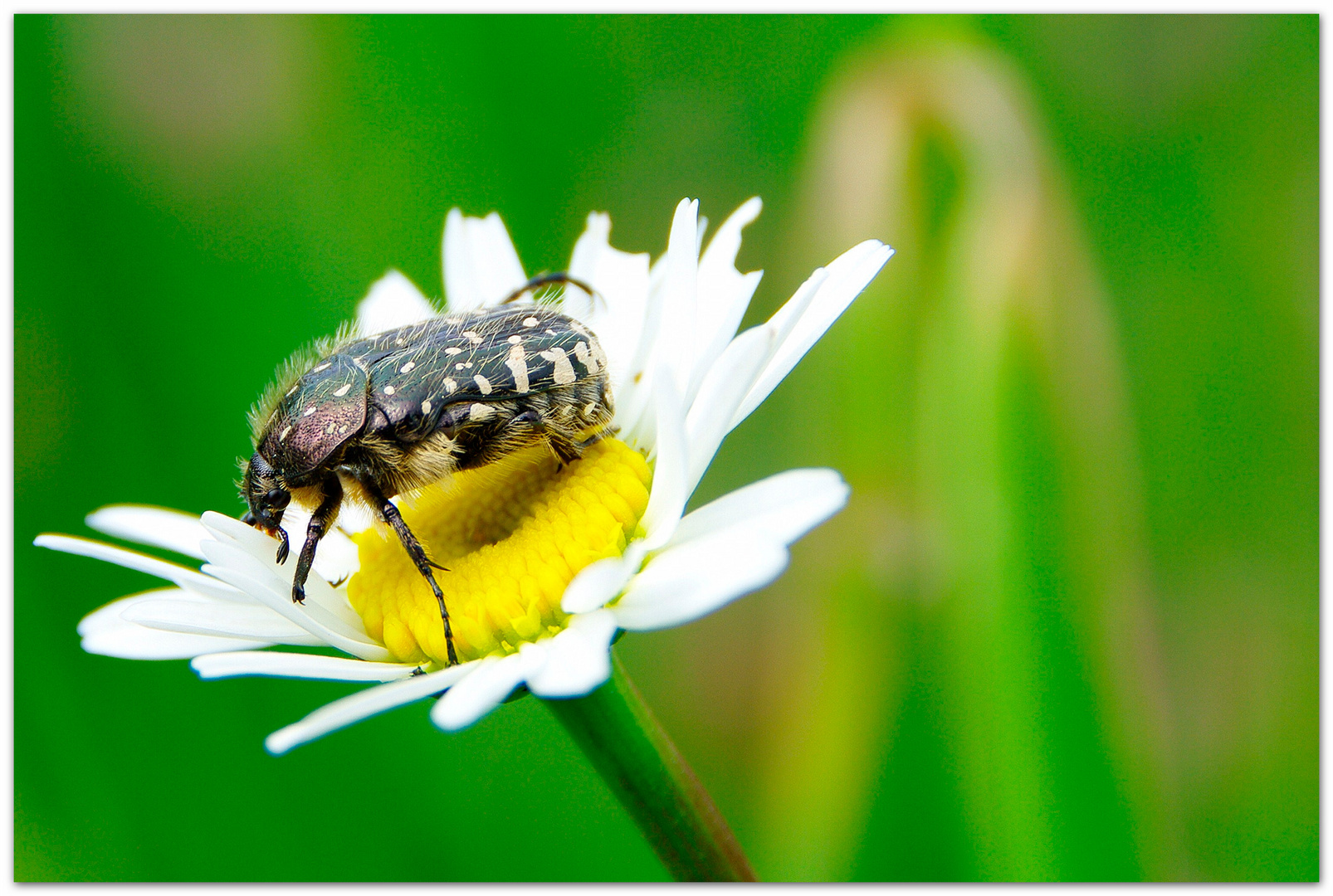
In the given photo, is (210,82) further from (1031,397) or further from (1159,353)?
(1159,353)

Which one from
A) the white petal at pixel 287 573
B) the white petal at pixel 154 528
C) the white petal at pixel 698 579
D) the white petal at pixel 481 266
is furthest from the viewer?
the white petal at pixel 481 266

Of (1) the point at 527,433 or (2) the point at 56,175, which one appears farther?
(2) the point at 56,175

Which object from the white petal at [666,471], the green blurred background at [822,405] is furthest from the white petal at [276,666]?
the green blurred background at [822,405]

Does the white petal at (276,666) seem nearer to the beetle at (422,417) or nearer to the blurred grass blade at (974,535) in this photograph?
the beetle at (422,417)

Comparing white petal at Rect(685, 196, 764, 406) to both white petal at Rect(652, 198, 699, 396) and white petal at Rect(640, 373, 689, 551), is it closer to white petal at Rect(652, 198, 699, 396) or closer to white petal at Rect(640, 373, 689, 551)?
white petal at Rect(652, 198, 699, 396)

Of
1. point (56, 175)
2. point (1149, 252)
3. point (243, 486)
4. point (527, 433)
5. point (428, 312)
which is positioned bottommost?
point (1149, 252)

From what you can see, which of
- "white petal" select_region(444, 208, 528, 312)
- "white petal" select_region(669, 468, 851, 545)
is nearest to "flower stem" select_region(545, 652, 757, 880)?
"white petal" select_region(669, 468, 851, 545)

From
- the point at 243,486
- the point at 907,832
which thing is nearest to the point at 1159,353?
the point at 907,832
